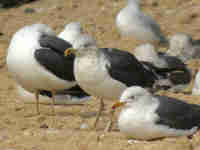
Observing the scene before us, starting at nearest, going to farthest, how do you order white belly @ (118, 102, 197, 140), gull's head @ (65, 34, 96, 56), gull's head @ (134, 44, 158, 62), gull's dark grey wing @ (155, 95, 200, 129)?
white belly @ (118, 102, 197, 140) < gull's dark grey wing @ (155, 95, 200, 129) < gull's head @ (65, 34, 96, 56) < gull's head @ (134, 44, 158, 62)

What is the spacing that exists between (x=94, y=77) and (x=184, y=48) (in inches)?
247

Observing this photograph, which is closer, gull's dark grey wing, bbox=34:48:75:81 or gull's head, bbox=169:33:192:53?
gull's dark grey wing, bbox=34:48:75:81

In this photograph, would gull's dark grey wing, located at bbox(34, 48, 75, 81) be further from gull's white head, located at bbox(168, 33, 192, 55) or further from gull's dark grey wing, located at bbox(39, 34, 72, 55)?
gull's white head, located at bbox(168, 33, 192, 55)

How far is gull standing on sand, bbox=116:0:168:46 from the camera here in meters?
13.9

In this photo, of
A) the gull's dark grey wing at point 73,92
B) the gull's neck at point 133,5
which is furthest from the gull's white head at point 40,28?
the gull's neck at point 133,5

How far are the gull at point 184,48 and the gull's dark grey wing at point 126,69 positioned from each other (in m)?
4.93

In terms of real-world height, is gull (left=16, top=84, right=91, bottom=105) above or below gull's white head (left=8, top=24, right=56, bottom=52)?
below

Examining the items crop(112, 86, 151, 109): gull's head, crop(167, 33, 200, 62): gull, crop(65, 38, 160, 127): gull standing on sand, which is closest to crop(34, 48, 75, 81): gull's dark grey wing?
crop(65, 38, 160, 127): gull standing on sand

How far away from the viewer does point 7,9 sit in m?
18.1

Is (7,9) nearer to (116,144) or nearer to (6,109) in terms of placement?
(6,109)

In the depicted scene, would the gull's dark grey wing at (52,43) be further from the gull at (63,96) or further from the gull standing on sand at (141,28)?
the gull standing on sand at (141,28)

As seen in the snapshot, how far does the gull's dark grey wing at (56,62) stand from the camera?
7.54 m

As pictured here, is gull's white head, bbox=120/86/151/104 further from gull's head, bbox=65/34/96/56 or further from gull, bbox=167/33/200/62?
gull, bbox=167/33/200/62

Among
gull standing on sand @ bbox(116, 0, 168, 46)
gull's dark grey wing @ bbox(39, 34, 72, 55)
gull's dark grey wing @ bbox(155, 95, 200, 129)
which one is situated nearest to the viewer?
gull's dark grey wing @ bbox(155, 95, 200, 129)
